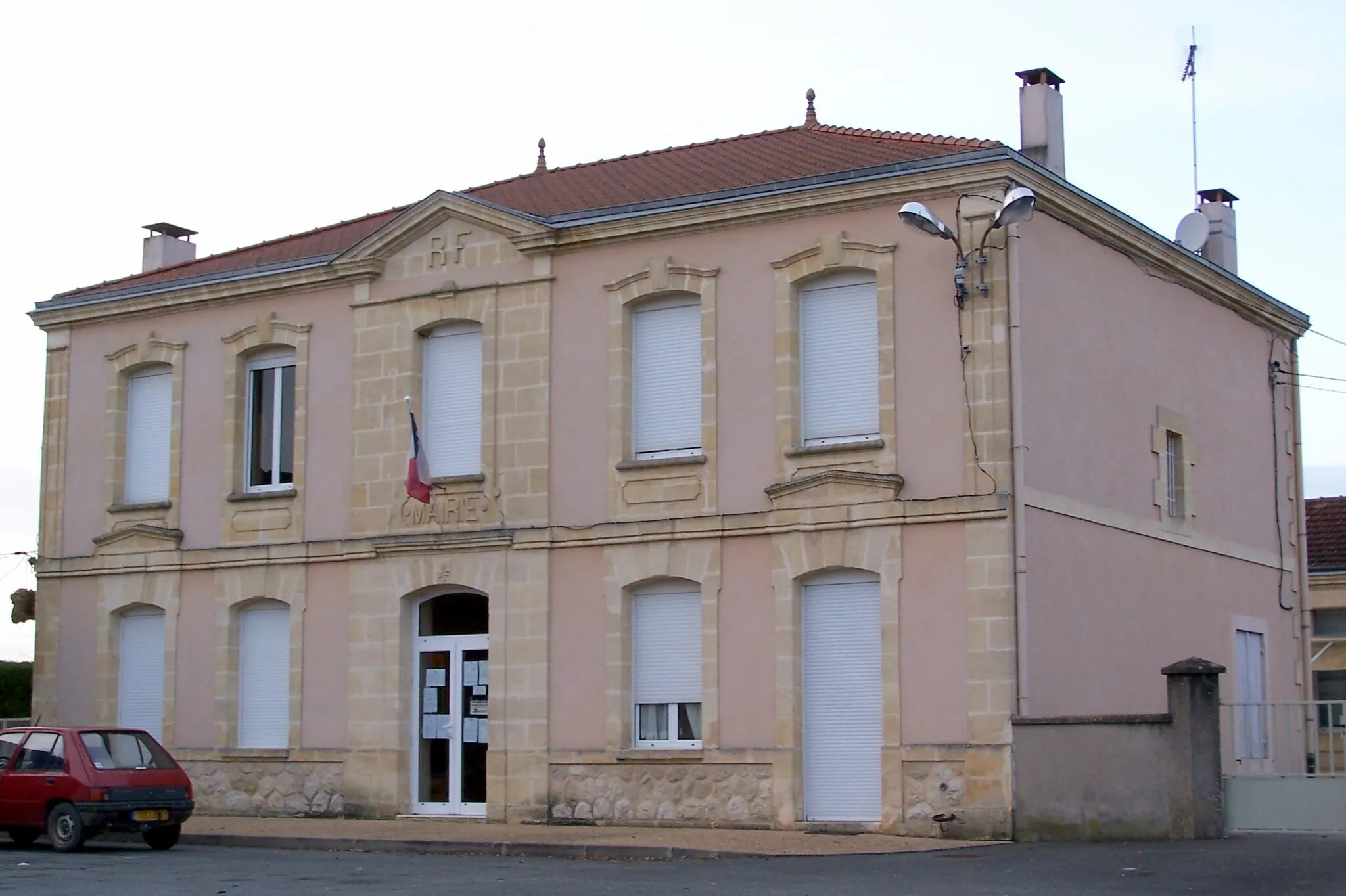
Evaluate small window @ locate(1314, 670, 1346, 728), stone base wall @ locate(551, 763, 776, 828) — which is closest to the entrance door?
stone base wall @ locate(551, 763, 776, 828)

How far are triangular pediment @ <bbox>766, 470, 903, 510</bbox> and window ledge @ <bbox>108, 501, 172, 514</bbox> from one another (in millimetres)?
8864

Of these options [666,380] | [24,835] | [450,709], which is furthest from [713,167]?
[24,835]

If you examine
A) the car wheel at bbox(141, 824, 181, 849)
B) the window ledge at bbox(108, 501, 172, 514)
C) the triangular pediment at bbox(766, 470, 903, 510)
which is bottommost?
the car wheel at bbox(141, 824, 181, 849)

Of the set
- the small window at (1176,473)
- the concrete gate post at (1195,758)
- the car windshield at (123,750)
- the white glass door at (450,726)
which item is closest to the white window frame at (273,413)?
the white glass door at (450,726)

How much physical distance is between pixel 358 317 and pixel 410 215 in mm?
1485

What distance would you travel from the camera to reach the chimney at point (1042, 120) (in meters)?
21.3

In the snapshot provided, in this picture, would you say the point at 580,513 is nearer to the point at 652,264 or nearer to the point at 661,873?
the point at 652,264

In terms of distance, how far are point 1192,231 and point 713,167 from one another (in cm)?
660

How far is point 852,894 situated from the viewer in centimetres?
1368

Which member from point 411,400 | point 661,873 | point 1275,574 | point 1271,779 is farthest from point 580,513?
point 1275,574

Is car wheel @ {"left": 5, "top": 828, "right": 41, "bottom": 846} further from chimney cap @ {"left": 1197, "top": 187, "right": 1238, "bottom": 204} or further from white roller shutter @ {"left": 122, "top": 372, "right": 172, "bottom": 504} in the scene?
chimney cap @ {"left": 1197, "top": 187, "right": 1238, "bottom": 204}

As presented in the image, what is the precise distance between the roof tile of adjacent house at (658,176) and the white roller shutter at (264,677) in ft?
15.1

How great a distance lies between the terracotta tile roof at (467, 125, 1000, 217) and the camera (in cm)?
2111

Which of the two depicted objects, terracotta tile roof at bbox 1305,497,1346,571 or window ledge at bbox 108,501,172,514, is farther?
terracotta tile roof at bbox 1305,497,1346,571
